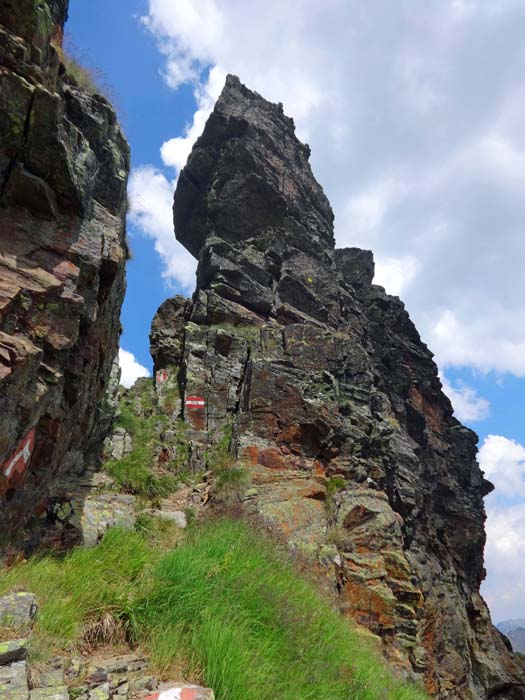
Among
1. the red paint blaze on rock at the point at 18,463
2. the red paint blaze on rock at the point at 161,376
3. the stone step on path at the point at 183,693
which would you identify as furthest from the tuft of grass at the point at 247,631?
the red paint blaze on rock at the point at 161,376

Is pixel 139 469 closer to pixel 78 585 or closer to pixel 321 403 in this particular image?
pixel 321 403

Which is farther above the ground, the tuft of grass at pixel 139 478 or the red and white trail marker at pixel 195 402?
the red and white trail marker at pixel 195 402

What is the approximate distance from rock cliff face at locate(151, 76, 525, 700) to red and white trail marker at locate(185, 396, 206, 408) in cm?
6

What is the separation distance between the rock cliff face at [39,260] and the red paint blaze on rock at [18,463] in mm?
18

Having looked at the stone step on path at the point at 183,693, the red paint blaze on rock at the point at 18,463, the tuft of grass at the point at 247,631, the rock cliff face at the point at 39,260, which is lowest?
the stone step on path at the point at 183,693

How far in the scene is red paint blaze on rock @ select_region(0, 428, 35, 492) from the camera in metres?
5.41

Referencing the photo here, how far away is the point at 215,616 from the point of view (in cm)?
457

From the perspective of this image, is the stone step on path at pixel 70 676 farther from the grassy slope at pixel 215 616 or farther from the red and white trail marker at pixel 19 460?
the red and white trail marker at pixel 19 460

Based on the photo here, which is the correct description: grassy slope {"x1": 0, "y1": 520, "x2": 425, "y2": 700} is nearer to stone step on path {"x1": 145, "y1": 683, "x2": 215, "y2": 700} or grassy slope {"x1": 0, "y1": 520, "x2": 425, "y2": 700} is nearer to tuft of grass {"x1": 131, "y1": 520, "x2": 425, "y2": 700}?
tuft of grass {"x1": 131, "y1": 520, "x2": 425, "y2": 700}

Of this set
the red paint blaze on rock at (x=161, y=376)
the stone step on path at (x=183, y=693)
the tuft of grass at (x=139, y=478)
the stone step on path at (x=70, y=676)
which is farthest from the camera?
the red paint blaze on rock at (x=161, y=376)

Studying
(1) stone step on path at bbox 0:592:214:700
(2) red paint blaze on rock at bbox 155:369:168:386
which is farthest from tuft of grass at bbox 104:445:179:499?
(2) red paint blaze on rock at bbox 155:369:168:386

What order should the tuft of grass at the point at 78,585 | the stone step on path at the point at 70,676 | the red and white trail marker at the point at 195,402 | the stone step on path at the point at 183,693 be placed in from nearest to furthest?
the stone step on path at the point at 70,676, the stone step on path at the point at 183,693, the tuft of grass at the point at 78,585, the red and white trail marker at the point at 195,402

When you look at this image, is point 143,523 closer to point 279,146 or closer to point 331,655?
point 331,655

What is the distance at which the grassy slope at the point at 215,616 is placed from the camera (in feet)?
13.3
